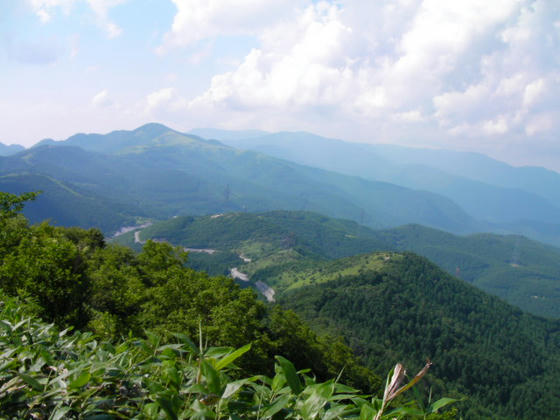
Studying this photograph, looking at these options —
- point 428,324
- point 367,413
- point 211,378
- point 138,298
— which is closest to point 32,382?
point 211,378

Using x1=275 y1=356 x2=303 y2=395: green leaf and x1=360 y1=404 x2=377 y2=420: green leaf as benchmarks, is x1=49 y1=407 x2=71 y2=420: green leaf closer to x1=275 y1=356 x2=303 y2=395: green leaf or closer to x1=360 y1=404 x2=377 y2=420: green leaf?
x1=275 y1=356 x2=303 y2=395: green leaf

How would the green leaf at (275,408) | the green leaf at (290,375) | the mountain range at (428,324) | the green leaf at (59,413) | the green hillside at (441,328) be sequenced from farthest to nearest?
the green hillside at (441,328)
the mountain range at (428,324)
the green leaf at (290,375)
the green leaf at (275,408)
the green leaf at (59,413)

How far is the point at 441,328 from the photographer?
78.9 meters

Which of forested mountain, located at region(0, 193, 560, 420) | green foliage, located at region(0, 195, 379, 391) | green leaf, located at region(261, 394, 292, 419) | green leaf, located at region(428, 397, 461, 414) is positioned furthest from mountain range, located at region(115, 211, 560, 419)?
green leaf, located at region(261, 394, 292, 419)

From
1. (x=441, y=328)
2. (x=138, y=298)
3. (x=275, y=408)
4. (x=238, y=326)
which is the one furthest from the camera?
(x=441, y=328)

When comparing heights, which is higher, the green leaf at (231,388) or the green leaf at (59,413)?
the green leaf at (231,388)

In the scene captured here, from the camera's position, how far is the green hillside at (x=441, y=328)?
208 ft

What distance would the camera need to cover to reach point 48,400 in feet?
5.37

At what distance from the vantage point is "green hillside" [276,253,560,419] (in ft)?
208

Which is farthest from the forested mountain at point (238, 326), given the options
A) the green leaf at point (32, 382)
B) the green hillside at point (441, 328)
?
the green hillside at point (441, 328)

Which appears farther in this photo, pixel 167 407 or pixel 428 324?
pixel 428 324

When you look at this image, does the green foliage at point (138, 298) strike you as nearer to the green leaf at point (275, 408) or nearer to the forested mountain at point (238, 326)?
the forested mountain at point (238, 326)

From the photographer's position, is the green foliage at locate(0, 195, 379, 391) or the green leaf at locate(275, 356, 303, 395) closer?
the green leaf at locate(275, 356, 303, 395)

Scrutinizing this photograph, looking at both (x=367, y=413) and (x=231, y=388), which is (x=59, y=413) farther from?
(x=367, y=413)
